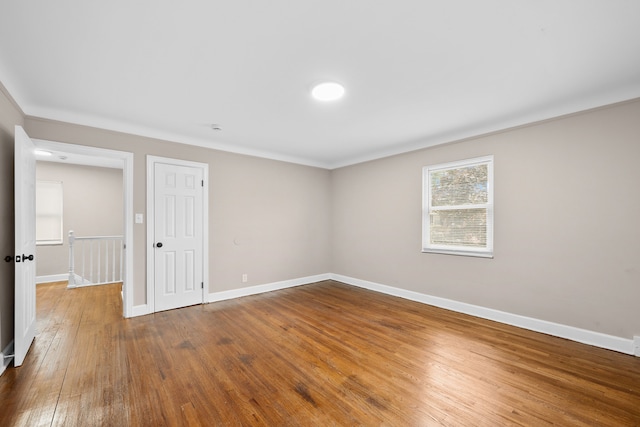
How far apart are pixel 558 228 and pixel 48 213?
28.9 ft

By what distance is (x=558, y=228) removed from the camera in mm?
Answer: 3064

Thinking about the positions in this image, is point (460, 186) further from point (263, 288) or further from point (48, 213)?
point (48, 213)

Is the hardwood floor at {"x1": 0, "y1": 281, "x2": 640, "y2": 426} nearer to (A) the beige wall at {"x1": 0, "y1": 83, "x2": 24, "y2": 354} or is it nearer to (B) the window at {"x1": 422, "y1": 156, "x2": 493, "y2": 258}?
(A) the beige wall at {"x1": 0, "y1": 83, "x2": 24, "y2": 354}

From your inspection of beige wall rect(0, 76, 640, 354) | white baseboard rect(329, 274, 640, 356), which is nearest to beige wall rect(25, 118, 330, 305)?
beige wall rect(0, 76, 640, 354)

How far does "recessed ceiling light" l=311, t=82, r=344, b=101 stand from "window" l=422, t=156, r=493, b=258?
2.25 metres

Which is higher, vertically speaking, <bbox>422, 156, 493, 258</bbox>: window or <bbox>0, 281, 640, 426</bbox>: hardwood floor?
<bbox>422, 156, 493, 258</bbox>: window

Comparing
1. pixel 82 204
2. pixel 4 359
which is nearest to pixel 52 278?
pixel 82 204

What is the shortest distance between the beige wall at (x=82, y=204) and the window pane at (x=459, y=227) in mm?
6850

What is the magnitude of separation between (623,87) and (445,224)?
2.27 m

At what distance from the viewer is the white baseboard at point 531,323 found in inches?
106

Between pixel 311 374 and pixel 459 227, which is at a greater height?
pixel 459 227

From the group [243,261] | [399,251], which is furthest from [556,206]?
[243,261]

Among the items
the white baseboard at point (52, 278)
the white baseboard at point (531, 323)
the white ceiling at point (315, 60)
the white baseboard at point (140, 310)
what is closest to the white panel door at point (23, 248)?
the white ceiling at point (315, 60)

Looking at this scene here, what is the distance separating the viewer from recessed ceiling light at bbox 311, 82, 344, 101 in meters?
2.53
